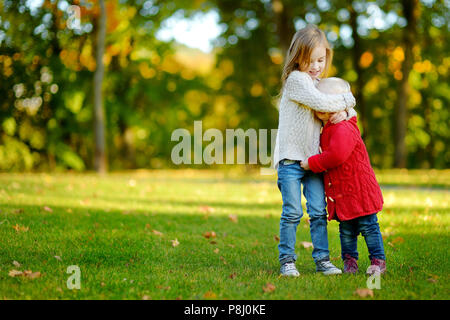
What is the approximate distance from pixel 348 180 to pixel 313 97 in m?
0.70

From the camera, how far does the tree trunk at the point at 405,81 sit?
1759 centimetres

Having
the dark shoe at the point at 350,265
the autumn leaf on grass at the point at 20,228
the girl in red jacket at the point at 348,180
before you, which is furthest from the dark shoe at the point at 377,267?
the autumn leaf on grass at the point at 20,228

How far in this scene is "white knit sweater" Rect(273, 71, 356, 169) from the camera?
3.71 meters

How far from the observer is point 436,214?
6.43m

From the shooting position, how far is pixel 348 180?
12.3 feet

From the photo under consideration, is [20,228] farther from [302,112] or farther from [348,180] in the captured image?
Result: [348,180]

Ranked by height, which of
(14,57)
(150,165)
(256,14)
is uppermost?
(256,14)

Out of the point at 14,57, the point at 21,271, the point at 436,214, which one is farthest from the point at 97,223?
the point at 14,57

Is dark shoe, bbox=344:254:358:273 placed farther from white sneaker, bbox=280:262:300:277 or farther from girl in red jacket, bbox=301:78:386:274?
white sneaker, bbox=280:262:300:277

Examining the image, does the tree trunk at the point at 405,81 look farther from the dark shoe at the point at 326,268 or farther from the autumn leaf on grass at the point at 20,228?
the autumn leaf on grass at the point at 20,228

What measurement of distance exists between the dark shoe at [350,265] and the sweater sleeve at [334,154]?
0.80 m

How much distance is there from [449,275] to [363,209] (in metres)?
0.82

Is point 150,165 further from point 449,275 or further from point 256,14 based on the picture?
point 449,275
